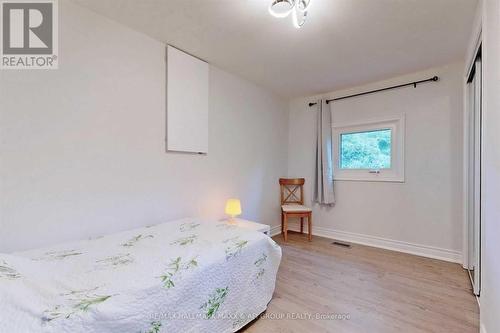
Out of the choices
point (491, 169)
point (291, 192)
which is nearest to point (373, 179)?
point (291, 192)

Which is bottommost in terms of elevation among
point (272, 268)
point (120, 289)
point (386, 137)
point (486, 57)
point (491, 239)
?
point (272, 268)

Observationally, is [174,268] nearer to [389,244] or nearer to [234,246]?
[234,246]

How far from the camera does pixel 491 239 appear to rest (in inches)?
47.9

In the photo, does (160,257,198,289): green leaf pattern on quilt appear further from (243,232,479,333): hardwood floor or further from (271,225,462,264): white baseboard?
(271,225,462,264): white baseboard

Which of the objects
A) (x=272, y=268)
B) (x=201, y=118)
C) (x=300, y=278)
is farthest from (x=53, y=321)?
(x=201, y=118)

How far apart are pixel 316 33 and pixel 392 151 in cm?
193

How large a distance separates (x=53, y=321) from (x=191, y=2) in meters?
1.99

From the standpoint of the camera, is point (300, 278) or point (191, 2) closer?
point (191, 2)

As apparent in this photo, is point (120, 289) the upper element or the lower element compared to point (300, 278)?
upper

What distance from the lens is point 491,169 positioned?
1243 mm

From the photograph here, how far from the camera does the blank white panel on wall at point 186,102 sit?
230 cm

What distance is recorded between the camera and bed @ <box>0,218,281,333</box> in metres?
0.85

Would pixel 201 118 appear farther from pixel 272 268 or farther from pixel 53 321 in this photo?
pixel 53 321

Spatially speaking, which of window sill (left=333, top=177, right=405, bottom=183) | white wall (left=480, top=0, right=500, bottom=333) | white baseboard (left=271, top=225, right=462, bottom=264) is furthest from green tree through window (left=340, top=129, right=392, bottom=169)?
white wall (left=480, top=0, right=500, bottom=333)
